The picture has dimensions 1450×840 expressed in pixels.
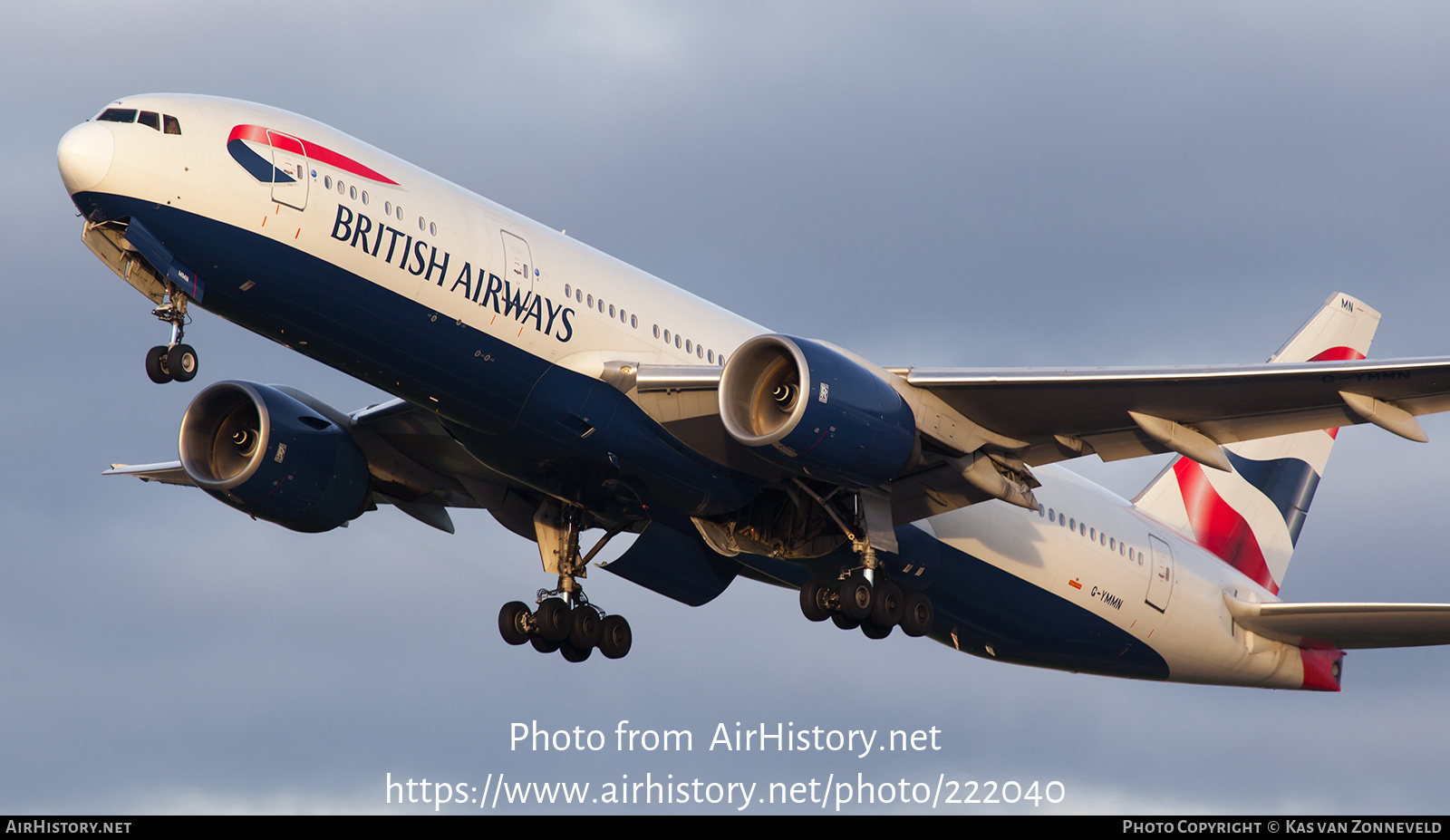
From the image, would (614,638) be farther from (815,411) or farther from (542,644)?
(815,411)

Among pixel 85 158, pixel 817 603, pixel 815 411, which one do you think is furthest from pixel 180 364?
pixel 817 603

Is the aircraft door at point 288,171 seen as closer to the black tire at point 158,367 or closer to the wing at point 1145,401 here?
the black tire at point 158,367

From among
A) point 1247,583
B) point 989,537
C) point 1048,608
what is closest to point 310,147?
point 989,537

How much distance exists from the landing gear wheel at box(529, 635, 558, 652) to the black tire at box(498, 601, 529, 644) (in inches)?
5.0

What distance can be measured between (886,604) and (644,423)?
5.11 meters

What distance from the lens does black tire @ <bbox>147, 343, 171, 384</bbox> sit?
2120 cm

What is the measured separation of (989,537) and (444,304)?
11226mm

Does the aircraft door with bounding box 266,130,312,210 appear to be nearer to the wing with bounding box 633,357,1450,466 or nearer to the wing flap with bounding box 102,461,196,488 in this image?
the wing with bounding box 633,357,1450,466

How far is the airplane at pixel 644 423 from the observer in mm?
21516

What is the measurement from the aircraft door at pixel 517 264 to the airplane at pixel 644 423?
61 millimetres

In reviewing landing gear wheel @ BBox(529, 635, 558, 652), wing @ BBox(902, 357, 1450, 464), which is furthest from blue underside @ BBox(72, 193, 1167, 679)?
wing @ BBox(902, 357, 1450, 464)

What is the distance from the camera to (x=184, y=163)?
69.1ft

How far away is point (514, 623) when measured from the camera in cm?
2830

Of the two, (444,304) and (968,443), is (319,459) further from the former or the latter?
(968,443)
